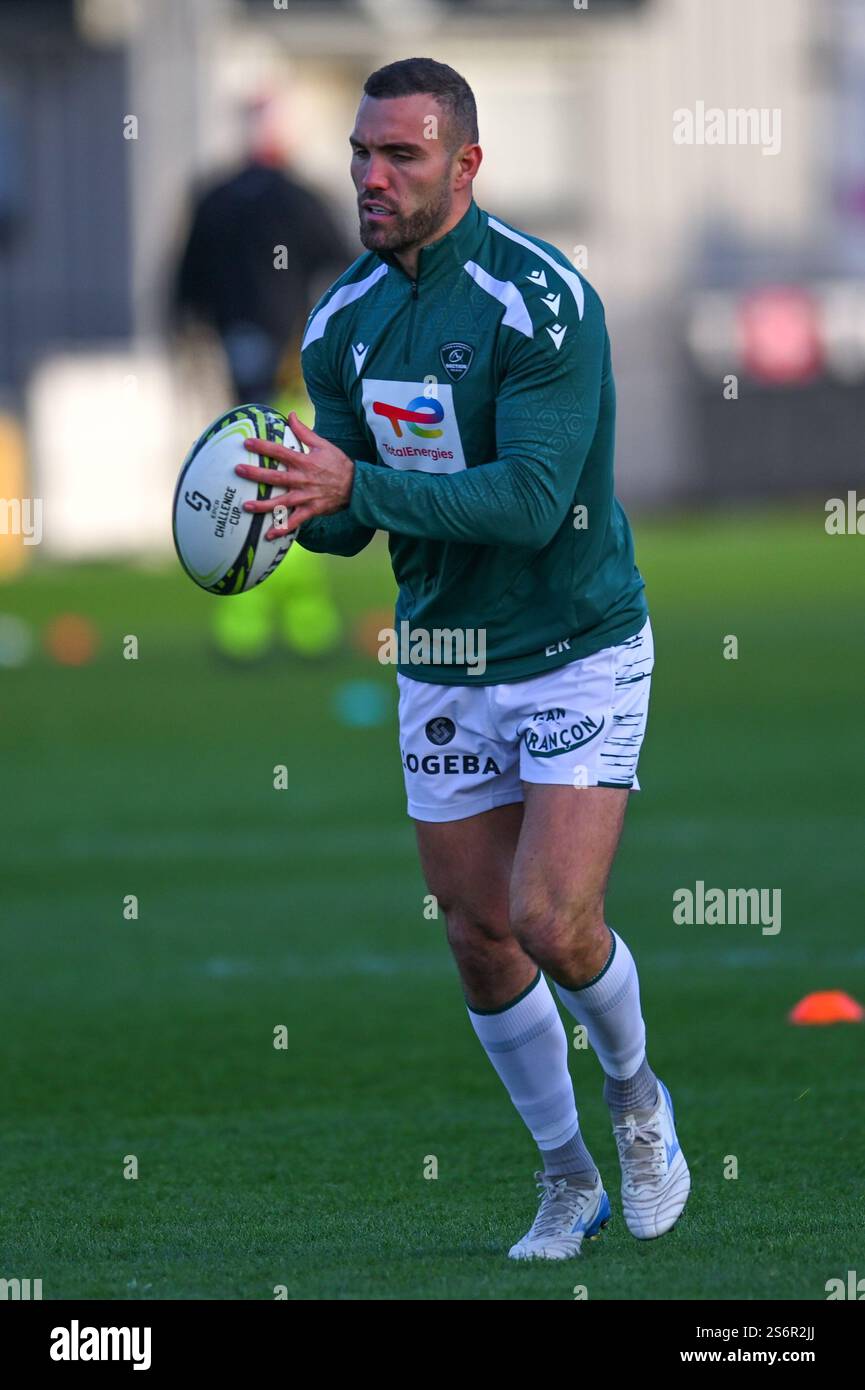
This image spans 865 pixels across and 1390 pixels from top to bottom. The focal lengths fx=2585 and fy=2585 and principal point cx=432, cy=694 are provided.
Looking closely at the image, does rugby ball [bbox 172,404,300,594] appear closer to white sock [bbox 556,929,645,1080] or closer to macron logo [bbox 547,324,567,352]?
macron logo [bbox 547,324,567,352]

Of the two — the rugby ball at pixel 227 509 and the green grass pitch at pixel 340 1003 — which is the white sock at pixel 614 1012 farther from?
the rugby ball at pixel 227 509

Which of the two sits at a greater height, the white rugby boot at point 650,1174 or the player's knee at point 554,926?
the player's knee at point 554,926

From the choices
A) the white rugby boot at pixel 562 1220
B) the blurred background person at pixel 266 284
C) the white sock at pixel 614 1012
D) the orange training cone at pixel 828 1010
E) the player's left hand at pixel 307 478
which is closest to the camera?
the player's left hand at pixel 307 478

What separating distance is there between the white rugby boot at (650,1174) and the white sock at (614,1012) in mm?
117

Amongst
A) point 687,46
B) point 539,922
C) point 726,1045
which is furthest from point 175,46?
point 539,922

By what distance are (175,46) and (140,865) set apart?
18237 millimetres

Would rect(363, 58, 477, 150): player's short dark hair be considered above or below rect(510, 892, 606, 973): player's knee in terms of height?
above

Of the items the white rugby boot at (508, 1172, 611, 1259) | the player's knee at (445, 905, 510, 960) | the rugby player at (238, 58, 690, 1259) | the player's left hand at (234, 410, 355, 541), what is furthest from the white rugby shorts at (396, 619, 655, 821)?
the white rugby boot at (508, 1172, 611, 1259)

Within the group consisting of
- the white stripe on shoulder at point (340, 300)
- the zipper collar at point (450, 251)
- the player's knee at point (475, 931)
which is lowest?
the player's knee at point (475, 931)

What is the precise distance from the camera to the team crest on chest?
532cm

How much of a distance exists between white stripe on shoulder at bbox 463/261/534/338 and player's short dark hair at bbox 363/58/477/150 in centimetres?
26

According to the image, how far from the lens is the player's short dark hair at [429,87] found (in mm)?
5254
